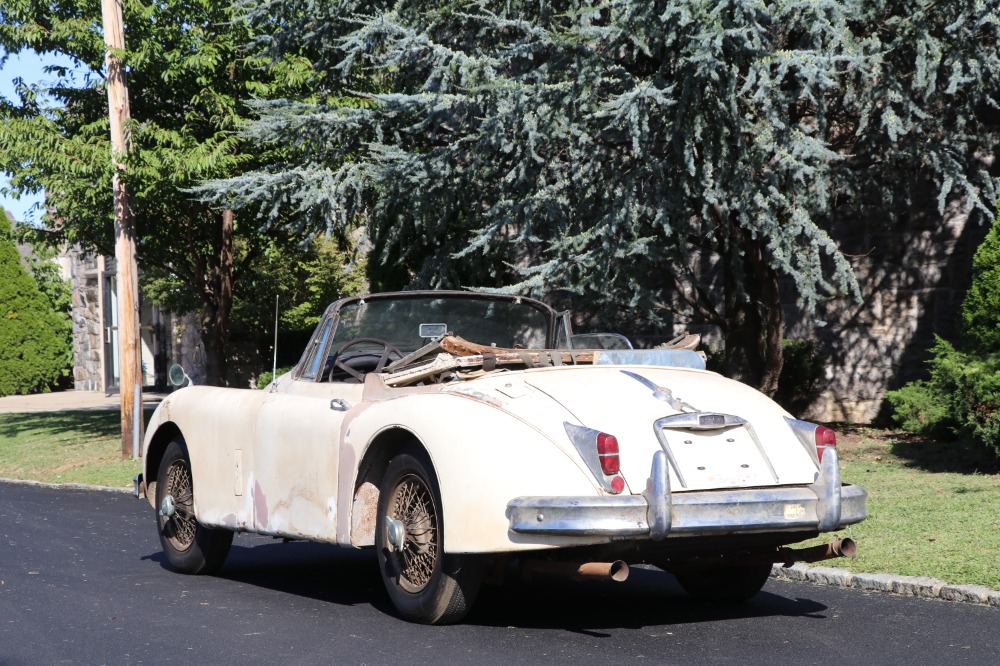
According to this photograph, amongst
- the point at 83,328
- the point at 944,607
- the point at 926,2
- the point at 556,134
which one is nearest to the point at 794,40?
the point at 926,2

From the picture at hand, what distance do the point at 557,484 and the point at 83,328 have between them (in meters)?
35.1

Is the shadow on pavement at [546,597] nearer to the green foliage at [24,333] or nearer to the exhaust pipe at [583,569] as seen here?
the exhaust pipe at [583,569]

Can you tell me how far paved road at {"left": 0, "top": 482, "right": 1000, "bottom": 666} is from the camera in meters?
5.84

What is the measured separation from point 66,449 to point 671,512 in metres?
16.7

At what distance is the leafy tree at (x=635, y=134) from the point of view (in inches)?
510

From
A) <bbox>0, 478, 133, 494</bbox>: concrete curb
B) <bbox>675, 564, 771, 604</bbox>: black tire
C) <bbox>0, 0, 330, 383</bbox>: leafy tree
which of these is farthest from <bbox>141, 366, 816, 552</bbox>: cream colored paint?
<bbox>0, 0, 330, 383</bbox>: leafy tree

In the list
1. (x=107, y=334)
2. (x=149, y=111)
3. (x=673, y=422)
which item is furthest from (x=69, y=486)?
(x=107, y=334)

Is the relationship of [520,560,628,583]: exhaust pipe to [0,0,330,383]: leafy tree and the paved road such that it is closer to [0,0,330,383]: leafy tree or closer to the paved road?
the paved road

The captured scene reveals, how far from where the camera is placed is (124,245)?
18859 millimetres

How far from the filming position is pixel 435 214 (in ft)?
52.8

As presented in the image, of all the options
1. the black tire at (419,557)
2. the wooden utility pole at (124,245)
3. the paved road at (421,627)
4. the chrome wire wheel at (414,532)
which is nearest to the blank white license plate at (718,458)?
the paved road at (421,627)

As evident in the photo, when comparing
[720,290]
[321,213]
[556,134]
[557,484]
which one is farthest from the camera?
[720,290]

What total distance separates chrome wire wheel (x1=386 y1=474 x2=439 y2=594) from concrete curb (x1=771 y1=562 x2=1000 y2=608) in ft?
9.04

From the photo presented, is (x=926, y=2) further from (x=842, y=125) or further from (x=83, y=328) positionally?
(x=83, y=328)
